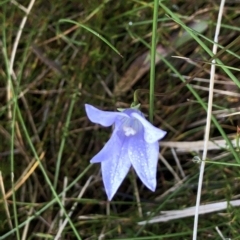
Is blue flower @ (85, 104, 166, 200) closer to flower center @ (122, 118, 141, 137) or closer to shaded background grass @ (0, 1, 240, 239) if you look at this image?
flower center @ (122, 118, 141, 137)

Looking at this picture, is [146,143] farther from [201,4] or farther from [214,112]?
[201,4]

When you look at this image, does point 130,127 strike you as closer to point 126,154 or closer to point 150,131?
point 126,154

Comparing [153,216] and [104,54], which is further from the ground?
[104,54]

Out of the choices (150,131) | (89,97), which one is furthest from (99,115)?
(89,97)

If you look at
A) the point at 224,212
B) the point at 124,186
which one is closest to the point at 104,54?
the point at 124,186

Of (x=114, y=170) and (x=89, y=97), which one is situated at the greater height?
(x=89, y=97)

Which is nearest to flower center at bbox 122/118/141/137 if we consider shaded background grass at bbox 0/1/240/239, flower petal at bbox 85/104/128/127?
flower petal at bbox 85/104/128/127
